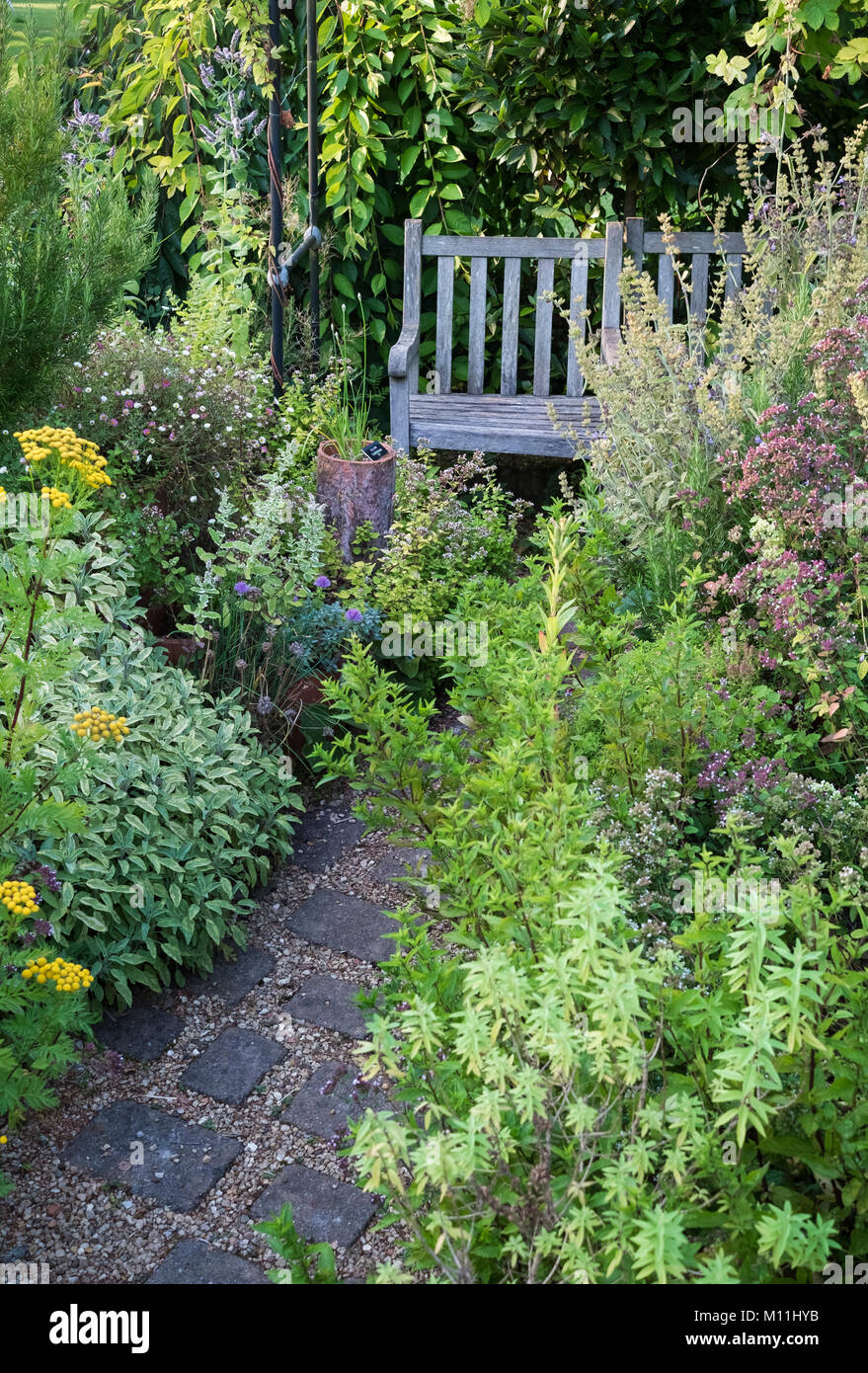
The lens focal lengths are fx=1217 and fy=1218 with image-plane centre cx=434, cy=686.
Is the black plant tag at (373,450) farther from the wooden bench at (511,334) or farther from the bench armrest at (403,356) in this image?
the bench armrest at (403,356)

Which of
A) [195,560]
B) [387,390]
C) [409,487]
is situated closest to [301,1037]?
[195,560]

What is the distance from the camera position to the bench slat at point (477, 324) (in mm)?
5570

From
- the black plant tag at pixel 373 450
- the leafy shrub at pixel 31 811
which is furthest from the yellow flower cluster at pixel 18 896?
the black plant tag at pixel 373 450

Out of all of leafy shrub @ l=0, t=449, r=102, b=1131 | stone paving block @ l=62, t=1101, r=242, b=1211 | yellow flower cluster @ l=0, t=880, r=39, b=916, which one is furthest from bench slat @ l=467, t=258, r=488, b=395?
yellow flower cluster @ l=0, t=880, r=39, b=916

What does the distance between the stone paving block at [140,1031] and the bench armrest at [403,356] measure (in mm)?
3073

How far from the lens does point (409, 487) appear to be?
4586 millimetres

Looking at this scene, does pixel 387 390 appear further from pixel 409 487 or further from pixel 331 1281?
pixel 331 1281

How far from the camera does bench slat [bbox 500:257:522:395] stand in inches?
219

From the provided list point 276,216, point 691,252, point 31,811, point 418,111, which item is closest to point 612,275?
point 691,252

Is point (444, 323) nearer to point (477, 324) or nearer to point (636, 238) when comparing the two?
point (477, 324)

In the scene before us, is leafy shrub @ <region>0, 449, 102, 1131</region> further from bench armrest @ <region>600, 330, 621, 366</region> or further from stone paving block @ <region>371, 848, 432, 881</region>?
bench armrest @ <region>600, 330, 621, 366</region>

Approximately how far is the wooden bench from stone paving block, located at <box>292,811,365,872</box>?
1961 millimetres

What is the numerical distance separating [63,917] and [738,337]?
8.41 feet

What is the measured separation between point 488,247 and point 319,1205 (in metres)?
4.37
